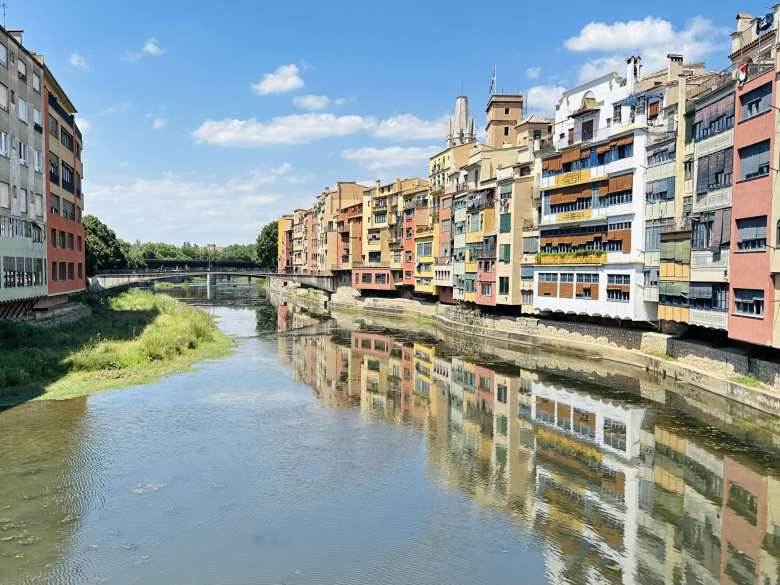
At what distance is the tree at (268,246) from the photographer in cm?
16250

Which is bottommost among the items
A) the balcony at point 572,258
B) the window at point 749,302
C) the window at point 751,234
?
the window at point 749,302

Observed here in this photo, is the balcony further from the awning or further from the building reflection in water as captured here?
the awning

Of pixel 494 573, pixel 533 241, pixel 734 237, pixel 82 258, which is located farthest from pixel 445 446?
pixel 82 258

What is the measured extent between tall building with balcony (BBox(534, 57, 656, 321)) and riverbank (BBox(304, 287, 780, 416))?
1.65 m

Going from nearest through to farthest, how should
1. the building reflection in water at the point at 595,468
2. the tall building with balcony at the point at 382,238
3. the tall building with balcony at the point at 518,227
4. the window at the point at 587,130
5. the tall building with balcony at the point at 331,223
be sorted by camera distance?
the building reflection in water at the point at 595,468 → the window at the point at 587,130 → the tall building with balcony at the point at 518,227 → the tall building with balcony at the point at 382,238 → the tall building with balcony at the point at 331,223

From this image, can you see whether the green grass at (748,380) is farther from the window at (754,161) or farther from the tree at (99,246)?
the tree at (99,246)

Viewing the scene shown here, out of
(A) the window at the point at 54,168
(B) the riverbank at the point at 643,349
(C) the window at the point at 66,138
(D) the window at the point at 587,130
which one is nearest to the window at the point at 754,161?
(B) the riverbank at the point at 643,349

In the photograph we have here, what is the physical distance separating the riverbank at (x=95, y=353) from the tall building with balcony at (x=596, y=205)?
26.0 metres

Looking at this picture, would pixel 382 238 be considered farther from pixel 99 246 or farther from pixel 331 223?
pixel 99 246

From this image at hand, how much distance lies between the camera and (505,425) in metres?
26.7

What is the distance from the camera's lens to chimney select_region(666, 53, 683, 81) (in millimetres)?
37812

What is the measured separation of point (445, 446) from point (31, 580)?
47.1ft

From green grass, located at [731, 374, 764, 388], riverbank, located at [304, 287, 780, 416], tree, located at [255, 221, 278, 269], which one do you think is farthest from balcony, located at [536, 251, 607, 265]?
tree, located at [255, 221, 278, 269]

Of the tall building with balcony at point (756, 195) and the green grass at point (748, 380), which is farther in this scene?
the green grass at point (748, 380)
